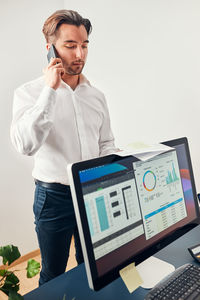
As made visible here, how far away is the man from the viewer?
4.42ft

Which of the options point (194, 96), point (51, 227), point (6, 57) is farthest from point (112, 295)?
point (6, 57)

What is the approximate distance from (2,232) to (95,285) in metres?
2.00

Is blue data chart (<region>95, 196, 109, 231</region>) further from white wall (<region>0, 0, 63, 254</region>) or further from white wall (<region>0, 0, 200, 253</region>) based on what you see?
white wall (<region>0, 0, 63, 254</region>)

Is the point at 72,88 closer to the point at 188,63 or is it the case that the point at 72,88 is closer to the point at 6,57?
the point at 188,63

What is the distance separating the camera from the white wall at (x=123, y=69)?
1817 mm

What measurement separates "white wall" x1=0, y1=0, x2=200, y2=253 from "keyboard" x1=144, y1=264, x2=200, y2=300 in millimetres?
1069

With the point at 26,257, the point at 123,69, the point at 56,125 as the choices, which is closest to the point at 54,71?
the point at 56,125

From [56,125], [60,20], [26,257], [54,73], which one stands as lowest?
[26,257]

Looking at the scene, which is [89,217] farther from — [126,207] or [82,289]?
[82,289]

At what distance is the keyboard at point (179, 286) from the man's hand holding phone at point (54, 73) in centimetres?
95

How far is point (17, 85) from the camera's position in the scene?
249 cm

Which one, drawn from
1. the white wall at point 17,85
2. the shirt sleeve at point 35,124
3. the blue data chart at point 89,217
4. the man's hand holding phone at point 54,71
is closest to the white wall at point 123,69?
the white wall at point 17,85

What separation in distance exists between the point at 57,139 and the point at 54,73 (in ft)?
1.07

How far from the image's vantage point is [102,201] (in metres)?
0.73
